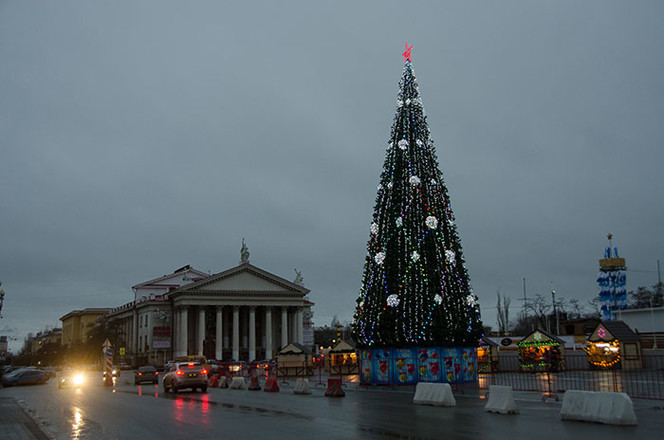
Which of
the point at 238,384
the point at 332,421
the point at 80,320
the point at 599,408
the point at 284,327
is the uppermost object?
the point at 80,320

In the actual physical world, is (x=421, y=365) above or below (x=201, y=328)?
below

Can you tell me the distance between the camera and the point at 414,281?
27594 mm

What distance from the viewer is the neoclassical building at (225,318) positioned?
8869 cm

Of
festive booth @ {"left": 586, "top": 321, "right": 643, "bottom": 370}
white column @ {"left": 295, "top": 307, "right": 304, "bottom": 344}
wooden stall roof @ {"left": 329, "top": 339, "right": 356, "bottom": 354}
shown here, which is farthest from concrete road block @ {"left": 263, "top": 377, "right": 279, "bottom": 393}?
white column @ {"left": 295, "top": 307, "right": 304, "bottom": 344}

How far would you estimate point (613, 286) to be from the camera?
314 feet

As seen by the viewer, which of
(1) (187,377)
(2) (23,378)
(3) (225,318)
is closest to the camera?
(1) (187,377)

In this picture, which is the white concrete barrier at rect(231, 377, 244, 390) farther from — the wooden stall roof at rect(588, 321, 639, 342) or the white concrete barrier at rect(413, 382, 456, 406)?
the wooden stall roof at rect(588, 321, 639, 342)

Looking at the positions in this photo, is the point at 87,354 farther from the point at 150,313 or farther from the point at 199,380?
the point at 199,380

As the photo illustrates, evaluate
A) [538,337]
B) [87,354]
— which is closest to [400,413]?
[538,337]

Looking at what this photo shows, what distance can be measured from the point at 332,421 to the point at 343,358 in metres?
37.1

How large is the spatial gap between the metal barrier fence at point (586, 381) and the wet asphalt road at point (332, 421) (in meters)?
2.79

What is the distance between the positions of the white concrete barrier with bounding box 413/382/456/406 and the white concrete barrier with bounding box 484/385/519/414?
190 cm

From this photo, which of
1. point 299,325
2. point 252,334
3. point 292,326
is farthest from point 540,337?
point 292,326

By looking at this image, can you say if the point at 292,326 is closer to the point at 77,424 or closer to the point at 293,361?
the point at 293,361
